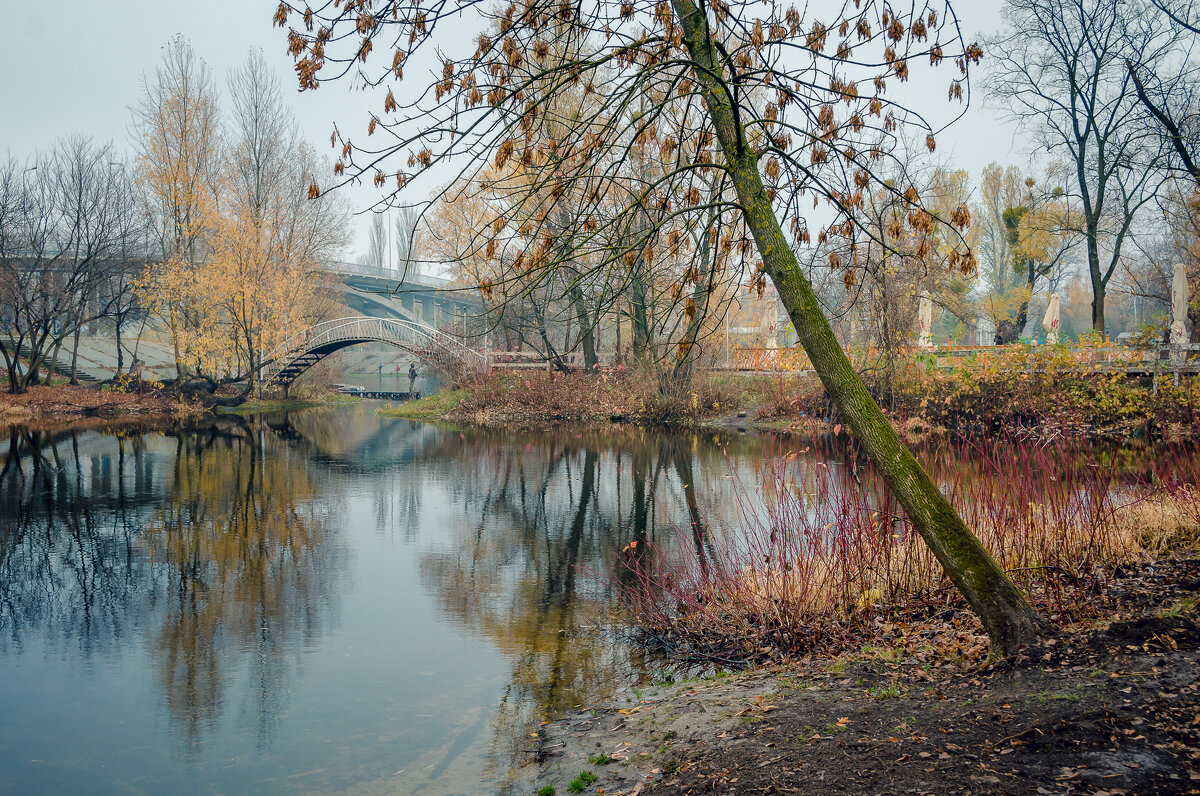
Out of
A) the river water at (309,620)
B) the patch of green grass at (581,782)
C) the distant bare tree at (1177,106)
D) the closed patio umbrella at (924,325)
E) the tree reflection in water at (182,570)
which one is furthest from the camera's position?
the closed patio umbrella at (924,325)

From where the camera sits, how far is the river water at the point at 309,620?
5.04 meters

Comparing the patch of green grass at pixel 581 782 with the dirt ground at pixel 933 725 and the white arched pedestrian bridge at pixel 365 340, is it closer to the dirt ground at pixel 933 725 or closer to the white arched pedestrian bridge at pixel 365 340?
the dirt ground at pixel 933 725

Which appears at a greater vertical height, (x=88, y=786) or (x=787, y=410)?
(x=787, y=410)

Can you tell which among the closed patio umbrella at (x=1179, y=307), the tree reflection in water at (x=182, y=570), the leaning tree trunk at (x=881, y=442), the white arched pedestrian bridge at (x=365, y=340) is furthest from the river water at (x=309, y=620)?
the white arched pedestrian bridge at (x=365, y=340)

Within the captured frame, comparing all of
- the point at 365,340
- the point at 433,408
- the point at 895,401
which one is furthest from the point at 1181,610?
the point at 365,340

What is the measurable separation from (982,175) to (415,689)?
53.1 meters

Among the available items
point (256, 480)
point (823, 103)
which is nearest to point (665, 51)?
point (823, 103)

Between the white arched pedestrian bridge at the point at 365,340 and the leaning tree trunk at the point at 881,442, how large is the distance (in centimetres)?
2726

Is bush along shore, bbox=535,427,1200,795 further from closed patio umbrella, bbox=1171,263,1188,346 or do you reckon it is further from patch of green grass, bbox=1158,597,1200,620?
closed patio umbrella, bbox=1171,263,1188,346

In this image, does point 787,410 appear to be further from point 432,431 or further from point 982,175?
point 982,175

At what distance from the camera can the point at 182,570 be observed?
9.02 meters

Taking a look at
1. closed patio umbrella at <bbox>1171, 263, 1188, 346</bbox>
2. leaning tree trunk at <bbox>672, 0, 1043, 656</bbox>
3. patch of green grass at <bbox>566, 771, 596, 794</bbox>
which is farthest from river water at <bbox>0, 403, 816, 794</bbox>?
closed patio umbrella at <bbox>1171, 263, 1188, 346</bbox>

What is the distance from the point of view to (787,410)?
970 inches

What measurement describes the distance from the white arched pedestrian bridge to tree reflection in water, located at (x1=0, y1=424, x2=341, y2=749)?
16.5m
